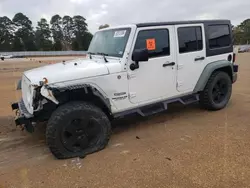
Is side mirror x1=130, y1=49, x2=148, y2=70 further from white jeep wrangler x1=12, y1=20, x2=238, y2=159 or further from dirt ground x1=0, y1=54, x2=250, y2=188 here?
dirt ground x1=0, y1=54, x2=250, y2=188

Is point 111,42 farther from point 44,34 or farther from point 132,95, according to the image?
point 44,34

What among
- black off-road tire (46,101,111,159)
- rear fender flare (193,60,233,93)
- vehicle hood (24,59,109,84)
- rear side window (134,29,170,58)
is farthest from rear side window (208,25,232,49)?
black off-road tire (46,101,111,159)

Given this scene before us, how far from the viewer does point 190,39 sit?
18.2 ft

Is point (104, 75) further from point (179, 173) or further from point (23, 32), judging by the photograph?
point (23, 32)

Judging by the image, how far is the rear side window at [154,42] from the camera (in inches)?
190

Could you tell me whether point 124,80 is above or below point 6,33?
below

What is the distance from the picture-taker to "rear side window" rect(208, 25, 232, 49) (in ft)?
19.4

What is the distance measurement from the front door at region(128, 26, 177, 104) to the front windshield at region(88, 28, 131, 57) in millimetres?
233

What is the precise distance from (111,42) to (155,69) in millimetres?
949

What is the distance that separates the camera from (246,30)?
95312 millimetres

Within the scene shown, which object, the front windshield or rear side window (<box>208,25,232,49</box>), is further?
rear side window (<box>208,25,232,49</box>)

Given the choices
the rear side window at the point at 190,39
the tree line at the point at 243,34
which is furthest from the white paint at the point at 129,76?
the tree line at the point at 243,34

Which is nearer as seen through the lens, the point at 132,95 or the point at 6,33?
the point at 132,95

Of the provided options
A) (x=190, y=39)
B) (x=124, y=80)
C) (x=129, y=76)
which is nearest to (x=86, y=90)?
(x=124, y=80)
